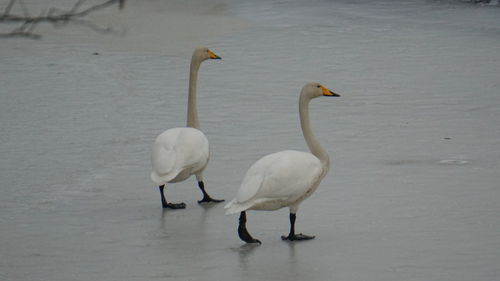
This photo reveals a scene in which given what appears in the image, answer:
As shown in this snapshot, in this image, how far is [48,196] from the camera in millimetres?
8172

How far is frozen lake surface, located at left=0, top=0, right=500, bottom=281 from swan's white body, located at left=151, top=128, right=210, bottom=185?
0.33 m

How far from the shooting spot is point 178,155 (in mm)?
7355

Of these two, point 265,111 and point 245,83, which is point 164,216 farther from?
point 245,83

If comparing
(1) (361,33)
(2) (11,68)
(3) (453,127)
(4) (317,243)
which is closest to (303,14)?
(1) (361,33)

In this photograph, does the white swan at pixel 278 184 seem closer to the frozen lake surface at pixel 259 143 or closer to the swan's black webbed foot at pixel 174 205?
the frozen lake surface at pixel 259 143

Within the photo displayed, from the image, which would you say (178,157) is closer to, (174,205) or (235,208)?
(174,205)

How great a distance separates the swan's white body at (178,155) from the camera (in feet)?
23.8

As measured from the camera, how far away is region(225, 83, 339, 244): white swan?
251 inches

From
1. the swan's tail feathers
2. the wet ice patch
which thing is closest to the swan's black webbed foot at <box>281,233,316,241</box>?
the swan's tail feathers

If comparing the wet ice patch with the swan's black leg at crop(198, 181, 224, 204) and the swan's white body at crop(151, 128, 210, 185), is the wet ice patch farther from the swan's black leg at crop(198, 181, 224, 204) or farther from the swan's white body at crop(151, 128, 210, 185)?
the swan's white body at crop(151, 128, 210, 185)

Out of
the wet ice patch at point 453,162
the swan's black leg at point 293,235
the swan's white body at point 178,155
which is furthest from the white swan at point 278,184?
the wet ice patch at point 453,162

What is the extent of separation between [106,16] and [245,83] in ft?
22.2

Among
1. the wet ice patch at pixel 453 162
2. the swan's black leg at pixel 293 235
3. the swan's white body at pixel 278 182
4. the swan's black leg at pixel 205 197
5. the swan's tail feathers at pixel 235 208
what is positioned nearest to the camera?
the swan's tail feathers at pixel 235 208

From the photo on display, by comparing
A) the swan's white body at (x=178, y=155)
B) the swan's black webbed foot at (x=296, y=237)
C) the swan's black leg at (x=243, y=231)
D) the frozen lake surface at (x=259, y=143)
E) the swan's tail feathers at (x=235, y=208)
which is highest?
the swan's tail feathers at (x=235, y=208)
